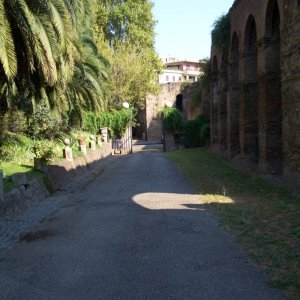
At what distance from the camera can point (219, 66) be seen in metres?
23.5

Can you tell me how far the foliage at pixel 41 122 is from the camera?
65.8 feet

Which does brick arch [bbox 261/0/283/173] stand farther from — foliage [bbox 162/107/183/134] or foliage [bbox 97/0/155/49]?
foliage [bbox 97/0/155/49]

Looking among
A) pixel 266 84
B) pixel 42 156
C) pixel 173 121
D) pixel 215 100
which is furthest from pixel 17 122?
pixel 173 121

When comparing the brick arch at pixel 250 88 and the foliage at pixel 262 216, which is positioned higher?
the brick arch at pixel 250 88

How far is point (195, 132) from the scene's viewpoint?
33.5 meters

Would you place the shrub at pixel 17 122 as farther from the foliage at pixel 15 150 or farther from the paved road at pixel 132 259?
the paved road at pixel 132 259

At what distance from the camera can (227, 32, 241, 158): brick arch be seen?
20.5 meters

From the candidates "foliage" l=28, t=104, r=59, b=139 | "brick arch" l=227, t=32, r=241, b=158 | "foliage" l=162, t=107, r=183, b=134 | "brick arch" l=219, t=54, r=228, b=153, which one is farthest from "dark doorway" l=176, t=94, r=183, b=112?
"foliage" l=28, t=104, r=59, b=139

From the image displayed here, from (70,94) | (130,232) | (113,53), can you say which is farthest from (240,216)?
(113,53)

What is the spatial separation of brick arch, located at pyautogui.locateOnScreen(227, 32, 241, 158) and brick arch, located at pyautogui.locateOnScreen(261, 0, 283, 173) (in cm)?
555

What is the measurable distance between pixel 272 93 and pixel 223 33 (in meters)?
8.39

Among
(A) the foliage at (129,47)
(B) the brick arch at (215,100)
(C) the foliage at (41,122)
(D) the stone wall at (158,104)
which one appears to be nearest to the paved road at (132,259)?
(C) the foliage at (41,122)

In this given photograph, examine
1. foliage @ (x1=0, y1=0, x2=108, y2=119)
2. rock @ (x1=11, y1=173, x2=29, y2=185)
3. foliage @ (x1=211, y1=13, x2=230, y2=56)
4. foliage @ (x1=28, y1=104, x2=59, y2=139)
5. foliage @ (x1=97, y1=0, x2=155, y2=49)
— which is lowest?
rock @ (x1=11, y1=173, x2=29, y2=185)

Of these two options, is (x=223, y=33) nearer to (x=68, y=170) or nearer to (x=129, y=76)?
(x=68, y=170)
